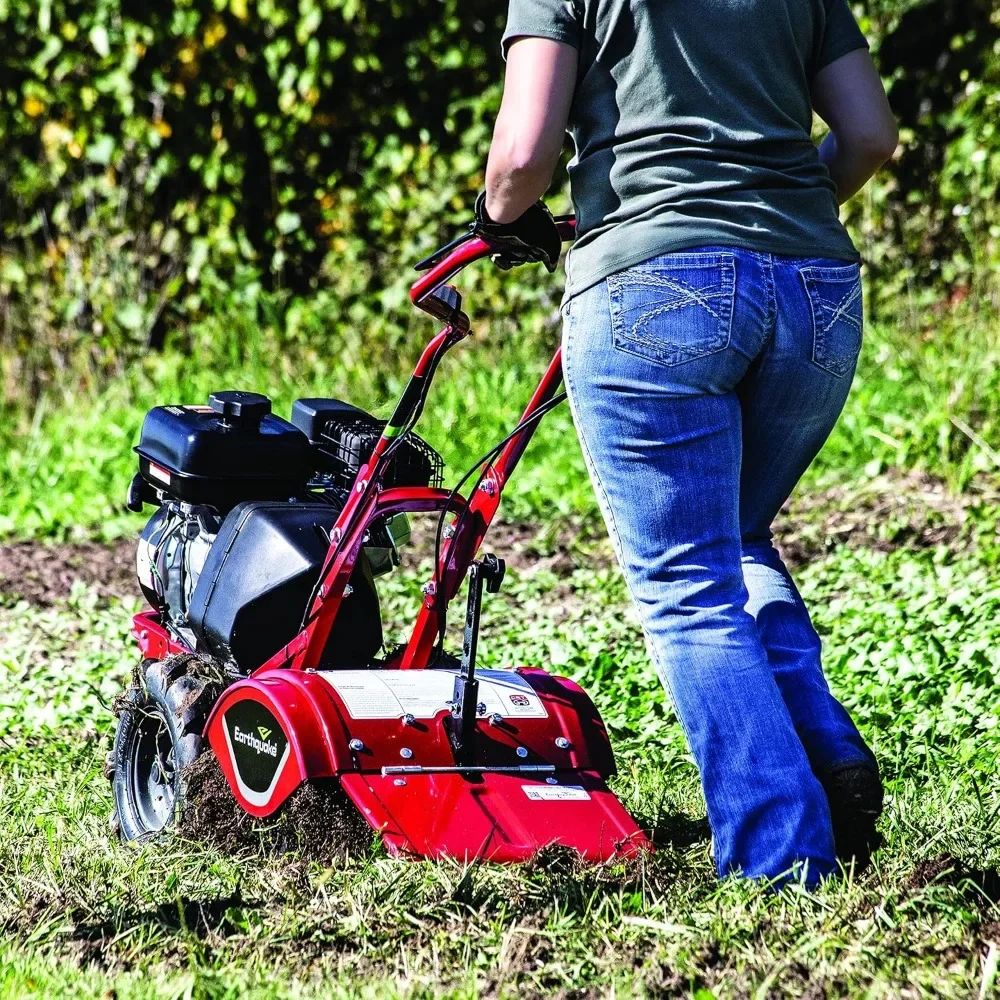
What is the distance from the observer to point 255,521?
10.7ft

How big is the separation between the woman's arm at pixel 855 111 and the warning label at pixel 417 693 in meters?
1.20

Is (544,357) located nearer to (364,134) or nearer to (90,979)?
(364,134)

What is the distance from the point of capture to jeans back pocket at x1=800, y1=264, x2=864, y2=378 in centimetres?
260

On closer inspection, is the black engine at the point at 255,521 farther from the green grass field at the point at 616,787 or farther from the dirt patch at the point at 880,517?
the dirt patch at the point at 880,517

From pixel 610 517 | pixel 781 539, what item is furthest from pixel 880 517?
pixel 610 517

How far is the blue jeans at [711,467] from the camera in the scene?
2.50 meters

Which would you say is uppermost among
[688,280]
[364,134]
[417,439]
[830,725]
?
[364,134]

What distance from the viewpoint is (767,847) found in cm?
255

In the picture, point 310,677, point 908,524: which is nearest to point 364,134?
point 908,524

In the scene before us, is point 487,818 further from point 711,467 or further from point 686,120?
point 686,120

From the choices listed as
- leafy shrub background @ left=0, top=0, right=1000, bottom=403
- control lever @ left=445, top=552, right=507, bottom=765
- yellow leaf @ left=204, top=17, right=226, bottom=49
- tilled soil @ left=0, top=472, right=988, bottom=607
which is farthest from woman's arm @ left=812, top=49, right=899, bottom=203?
yellow leaf @ left=204, top=17, right=226, bottom=49

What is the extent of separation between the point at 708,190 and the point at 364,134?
18.3 ft

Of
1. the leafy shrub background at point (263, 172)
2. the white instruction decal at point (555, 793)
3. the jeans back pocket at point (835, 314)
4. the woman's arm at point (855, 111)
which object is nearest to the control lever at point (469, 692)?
the white instruction decal at point (555, 793)

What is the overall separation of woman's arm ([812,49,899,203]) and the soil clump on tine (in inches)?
59.8
